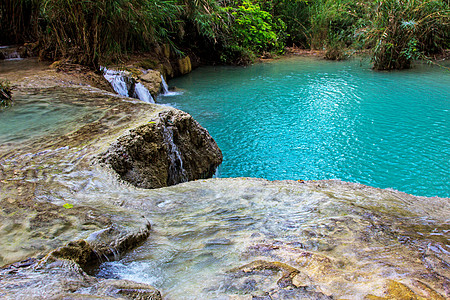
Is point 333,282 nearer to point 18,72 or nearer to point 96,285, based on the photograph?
point 96,285

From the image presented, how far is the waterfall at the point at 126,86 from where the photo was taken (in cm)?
645

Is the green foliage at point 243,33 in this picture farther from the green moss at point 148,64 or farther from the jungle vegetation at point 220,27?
the green moss at point 148,64

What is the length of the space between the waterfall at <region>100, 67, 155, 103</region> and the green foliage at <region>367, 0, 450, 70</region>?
6.95m

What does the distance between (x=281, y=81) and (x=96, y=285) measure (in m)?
8.84

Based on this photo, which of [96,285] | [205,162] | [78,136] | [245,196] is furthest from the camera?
[205,162]

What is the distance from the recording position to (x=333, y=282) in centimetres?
124

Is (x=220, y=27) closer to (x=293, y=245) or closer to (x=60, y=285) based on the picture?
(x=293, y=245)

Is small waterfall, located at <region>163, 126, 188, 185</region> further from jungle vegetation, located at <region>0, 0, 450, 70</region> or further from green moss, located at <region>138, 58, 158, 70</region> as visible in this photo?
green moss, located at <region>138, 58, 158, 70</region>

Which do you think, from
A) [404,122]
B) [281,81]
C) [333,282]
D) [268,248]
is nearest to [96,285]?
[268,248]

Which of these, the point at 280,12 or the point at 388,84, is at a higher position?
the point at 280,12

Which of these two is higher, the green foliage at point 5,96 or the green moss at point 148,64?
the green moss at point 148,64

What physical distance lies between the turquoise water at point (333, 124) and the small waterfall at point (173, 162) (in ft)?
3.23

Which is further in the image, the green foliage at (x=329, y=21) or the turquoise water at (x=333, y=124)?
the green foliage at (x=329, y=21)

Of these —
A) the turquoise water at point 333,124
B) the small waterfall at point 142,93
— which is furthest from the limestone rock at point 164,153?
the small waterfall at point 142,93
